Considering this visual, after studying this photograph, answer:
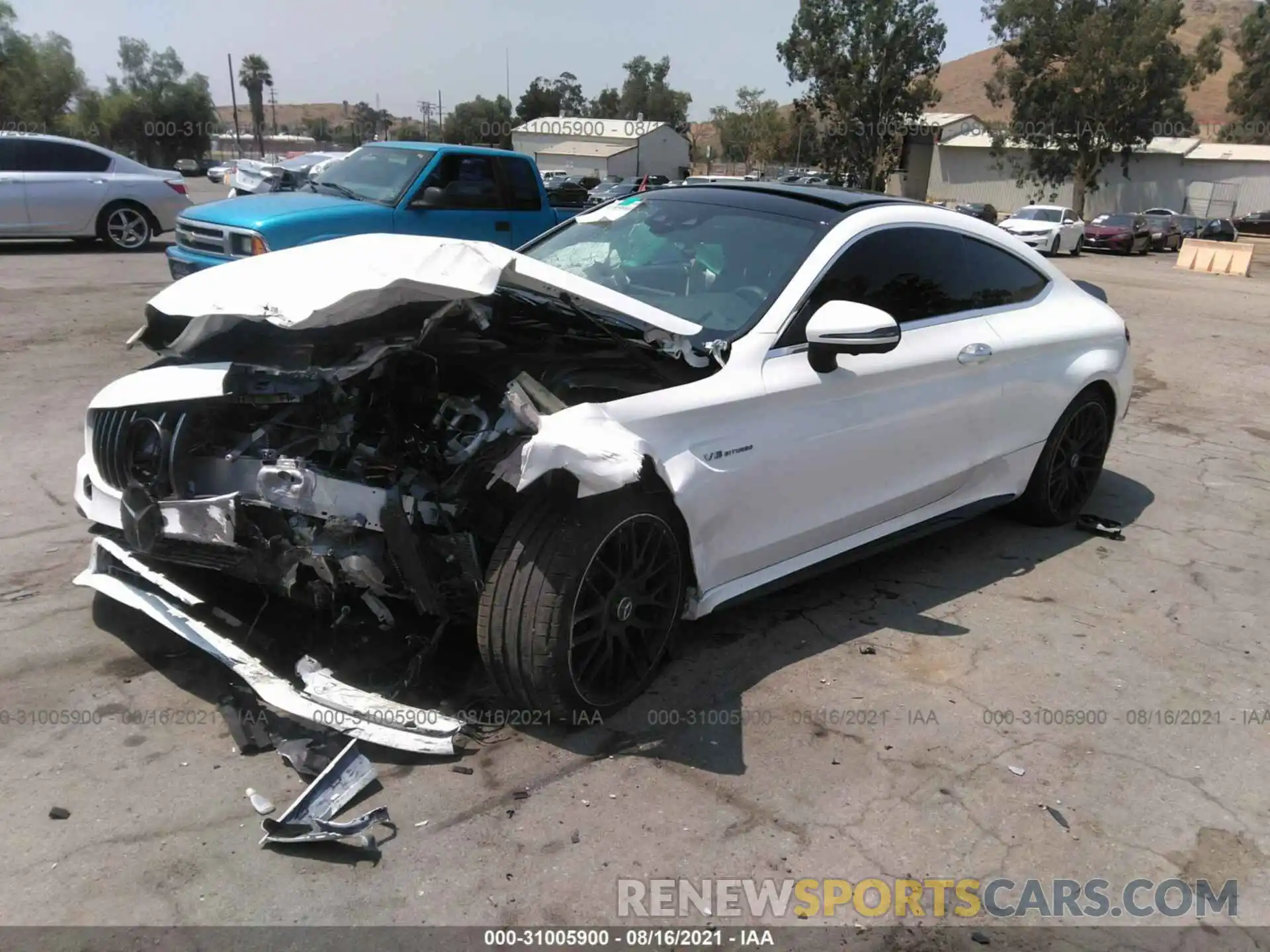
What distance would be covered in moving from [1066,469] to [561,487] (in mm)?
3559

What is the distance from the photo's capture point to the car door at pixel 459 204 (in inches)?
366

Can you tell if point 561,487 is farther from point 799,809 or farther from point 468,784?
point 799,809

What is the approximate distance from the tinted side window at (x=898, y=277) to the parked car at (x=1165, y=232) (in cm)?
3472

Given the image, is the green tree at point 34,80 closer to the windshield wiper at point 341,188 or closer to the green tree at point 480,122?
the green tree at point 480,122

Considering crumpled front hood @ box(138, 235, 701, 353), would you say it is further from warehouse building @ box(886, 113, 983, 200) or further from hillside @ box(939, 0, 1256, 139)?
hillside @ box(939, 0, 1256, 139)

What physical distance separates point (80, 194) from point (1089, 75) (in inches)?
1726

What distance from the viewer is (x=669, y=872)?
104 inches

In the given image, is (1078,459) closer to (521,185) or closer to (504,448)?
(504,448)

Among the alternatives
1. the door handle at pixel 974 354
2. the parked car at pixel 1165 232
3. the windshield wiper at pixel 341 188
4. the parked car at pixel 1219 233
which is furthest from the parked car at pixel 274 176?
the parked car at pixel 1219 233

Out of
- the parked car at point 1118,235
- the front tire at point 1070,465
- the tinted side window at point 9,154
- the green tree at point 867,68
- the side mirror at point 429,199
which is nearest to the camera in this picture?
the front tire at point 1070,465

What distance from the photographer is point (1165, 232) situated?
35.4m

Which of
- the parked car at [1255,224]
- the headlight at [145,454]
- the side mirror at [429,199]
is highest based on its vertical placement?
the side mirror at [429,199]

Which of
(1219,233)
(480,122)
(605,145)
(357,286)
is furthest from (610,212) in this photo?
(480,122)

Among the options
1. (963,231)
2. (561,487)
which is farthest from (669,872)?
(963,231)
